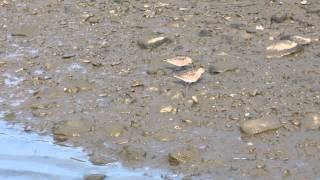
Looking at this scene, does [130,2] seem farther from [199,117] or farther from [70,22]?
[199,117]

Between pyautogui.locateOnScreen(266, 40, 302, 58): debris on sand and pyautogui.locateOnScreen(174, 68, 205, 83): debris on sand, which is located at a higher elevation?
pyautogui.locateOnScreen(266, 40, 302, 58): debris on sand

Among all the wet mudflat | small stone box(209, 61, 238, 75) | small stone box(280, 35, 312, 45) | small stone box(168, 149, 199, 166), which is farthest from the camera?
small stone box(280, 35, 312, 45)

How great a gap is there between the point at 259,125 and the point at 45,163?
Answer: 1316mm

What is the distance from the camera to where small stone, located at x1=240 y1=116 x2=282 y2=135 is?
4.13 m

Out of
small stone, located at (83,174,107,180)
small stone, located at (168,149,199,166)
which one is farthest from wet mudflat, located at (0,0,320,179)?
small stone, located at (83,174,107,180)

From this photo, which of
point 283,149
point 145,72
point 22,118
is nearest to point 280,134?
point 283,149

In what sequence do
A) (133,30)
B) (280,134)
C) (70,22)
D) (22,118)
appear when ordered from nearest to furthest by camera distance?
(280,134) < (22,118) < (133,30) < (70,22)

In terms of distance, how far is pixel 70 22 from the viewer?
253 inches

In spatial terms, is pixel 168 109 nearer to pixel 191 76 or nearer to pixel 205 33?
pixel 191 76

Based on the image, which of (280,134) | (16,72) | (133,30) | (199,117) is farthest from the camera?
(133,30)

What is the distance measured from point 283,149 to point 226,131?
434 mm

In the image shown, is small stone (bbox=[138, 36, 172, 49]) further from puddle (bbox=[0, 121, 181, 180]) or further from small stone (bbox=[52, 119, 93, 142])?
puddle (bbox=[0, 121, 181, 180])

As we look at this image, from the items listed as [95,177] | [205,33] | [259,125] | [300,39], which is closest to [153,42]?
[205,33]

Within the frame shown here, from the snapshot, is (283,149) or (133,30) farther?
(133,30)
